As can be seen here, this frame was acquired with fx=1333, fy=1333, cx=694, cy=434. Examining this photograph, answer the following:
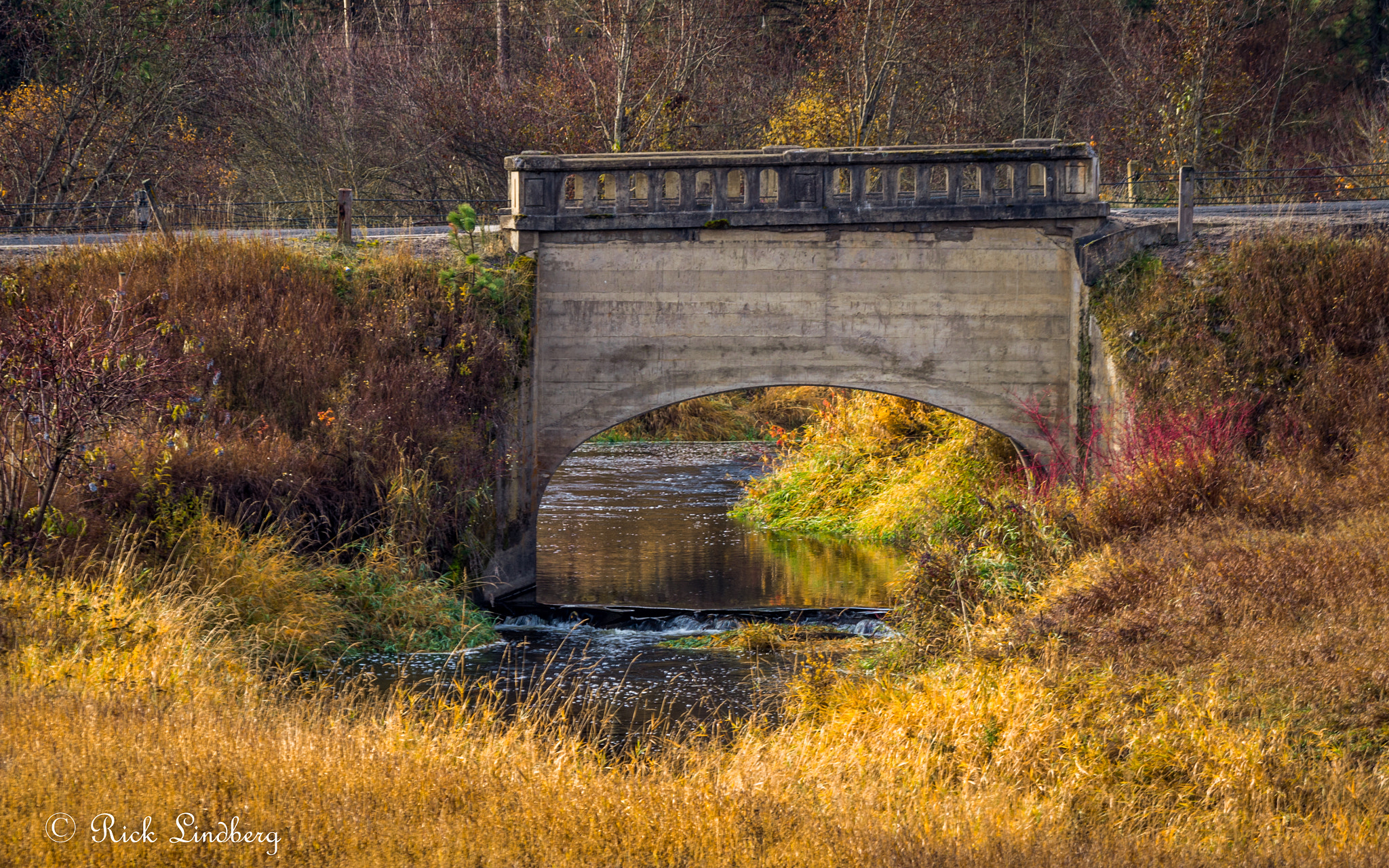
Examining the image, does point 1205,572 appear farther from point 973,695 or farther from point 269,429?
point 269,429

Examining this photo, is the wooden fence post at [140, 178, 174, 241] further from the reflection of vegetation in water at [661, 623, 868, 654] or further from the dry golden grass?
the reflection of vegetation in water at [661, 623, 868, 654]

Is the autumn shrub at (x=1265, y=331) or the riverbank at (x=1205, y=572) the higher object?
the autumn shrub at (x=1265, y=331)

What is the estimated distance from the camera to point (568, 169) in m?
17.3

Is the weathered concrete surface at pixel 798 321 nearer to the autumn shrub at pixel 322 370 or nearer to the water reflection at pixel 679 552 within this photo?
the autumn shrub at pixel 322 370

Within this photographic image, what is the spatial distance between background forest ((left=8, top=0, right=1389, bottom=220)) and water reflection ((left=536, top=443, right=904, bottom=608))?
23.4 feet

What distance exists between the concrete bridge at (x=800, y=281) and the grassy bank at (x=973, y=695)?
1.20 m

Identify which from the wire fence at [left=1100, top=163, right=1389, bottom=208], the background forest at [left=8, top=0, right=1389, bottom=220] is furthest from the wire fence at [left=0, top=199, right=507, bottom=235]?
the wire fence at [left=1100, top=163, right=1389, bottom=208]

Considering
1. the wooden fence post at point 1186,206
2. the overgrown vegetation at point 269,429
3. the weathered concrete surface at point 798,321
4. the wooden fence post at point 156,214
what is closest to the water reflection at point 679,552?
the weathered concrete surface at point 798,321

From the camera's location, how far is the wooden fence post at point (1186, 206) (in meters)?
17.1

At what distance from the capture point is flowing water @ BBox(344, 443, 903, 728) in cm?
1317

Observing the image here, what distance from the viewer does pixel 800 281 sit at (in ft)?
57.2

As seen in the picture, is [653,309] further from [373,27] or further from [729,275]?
[373,27]

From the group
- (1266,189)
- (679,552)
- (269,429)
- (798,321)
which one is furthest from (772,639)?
(1266,189)

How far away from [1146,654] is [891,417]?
45.5 ft
